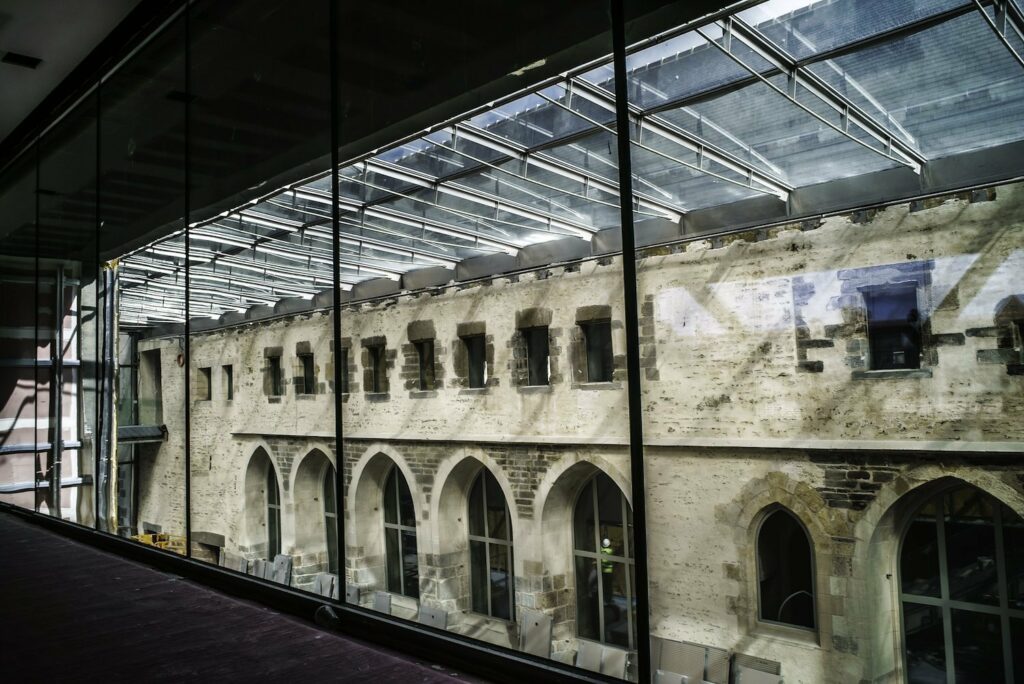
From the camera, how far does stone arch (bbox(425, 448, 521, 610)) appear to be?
36.9 ft

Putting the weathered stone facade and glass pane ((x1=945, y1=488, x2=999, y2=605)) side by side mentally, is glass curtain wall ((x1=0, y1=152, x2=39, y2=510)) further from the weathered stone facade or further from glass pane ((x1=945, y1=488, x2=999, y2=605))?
glass pane ((x1=945, y1=488, x2=999, y2=605))

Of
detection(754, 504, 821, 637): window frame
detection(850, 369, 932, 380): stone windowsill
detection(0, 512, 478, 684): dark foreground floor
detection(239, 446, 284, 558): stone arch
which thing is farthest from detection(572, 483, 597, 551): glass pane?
detection(0, 512, 478, 684): dark foreground floor

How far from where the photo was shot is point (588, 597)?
10258mm

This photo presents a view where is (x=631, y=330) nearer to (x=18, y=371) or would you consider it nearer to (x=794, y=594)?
(x=18, y=371)

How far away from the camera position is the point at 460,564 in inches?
450

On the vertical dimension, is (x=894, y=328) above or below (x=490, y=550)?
above

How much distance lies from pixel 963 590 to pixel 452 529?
6.99m

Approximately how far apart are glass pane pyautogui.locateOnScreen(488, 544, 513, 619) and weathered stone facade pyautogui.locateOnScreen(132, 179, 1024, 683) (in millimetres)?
282

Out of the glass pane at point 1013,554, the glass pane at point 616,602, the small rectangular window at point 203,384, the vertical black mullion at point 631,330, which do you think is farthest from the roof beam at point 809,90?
the small rectangular window at point 203,384

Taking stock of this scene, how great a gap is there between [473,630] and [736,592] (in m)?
4.54

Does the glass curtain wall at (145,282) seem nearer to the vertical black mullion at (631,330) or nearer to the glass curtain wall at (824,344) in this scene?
the vertical black mullion at (631,330)

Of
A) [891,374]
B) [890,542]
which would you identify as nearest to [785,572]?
[890,542]

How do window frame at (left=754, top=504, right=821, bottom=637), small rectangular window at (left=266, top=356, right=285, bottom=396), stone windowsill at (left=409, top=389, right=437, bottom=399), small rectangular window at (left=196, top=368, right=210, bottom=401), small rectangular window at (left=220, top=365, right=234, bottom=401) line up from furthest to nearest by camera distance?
small rectangular window at (left=196, top=368, right=210, bottom=401), small rectangular window at (left=220, top=365, right=234, bottom=401), small rectangular window at (left=266, top=356, right=285, bottom=396), stone windowsill at (left=409, top=389, right=437, bottom=399), window frame at (left=754, top=504, right=821, bottom=637)

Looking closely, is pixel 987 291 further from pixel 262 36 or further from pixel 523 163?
pixel 262 36
